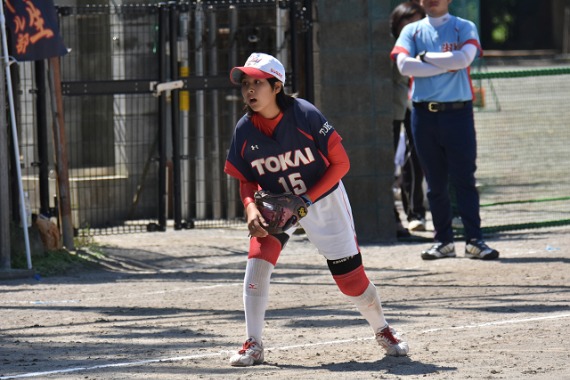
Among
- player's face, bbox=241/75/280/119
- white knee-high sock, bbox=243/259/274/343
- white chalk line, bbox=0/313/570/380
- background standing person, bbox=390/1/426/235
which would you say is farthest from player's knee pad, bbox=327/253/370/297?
background standing person, bbox=390/1/426/235

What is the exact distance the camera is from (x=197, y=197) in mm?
13711

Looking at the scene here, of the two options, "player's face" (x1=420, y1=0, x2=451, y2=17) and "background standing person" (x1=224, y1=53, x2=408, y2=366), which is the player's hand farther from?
"player's face" (x1=420, y1=0, x2=451, y2=17)

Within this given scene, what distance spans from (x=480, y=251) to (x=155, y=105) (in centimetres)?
443

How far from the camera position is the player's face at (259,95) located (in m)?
7.02

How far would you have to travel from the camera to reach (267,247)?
7102mm

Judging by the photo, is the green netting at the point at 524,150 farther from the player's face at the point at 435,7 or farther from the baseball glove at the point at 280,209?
the baseball glove at the point at 280,209

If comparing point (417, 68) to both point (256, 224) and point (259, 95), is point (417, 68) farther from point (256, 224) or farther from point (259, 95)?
point (256, 224)

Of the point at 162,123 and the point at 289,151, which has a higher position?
the point at 289,151

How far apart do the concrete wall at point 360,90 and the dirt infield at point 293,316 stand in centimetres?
58

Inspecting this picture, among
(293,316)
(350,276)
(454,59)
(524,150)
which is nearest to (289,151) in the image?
(350,276)

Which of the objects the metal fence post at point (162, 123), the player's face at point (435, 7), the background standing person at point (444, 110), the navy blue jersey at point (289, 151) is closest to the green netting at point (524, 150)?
the background standing person at point (444, 110)

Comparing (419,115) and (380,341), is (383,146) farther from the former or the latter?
Result: (380,341)

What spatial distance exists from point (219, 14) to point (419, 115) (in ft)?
11.0

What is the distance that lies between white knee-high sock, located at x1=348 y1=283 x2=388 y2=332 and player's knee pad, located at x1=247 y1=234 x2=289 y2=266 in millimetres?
511
